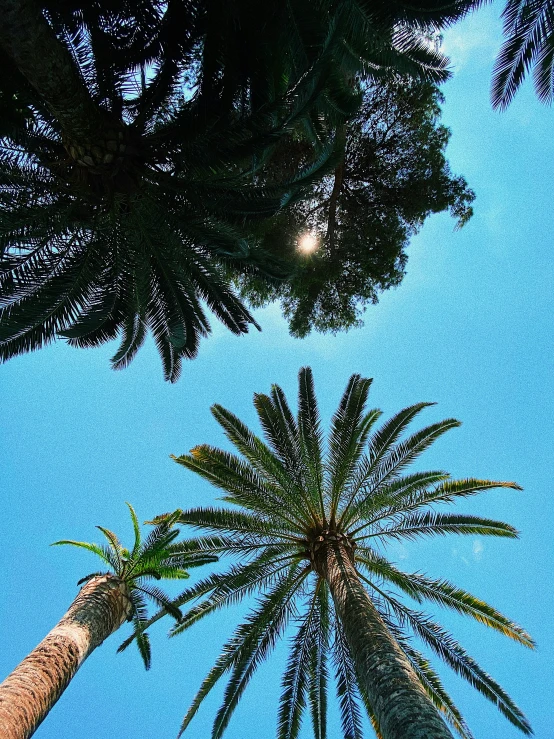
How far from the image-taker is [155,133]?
7.02 meters

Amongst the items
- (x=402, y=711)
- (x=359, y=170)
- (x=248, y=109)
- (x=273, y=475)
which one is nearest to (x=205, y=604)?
(x=273, y=475)

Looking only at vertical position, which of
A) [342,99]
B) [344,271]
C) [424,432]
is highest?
[344,271]

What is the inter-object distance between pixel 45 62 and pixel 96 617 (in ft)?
23.0

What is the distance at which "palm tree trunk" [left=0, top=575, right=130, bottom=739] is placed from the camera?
498 centimetres

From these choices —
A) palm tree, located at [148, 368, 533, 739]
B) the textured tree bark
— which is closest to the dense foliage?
palm tree, located at [148, 368, 533, 739]

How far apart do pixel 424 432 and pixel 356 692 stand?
4.52 m

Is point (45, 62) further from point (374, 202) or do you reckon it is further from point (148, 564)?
point (374, 202)

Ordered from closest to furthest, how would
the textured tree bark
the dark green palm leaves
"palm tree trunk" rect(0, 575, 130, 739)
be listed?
1. the textured tree bark
2. "palm tree trunk" rect(0, 575, 130, 739)
3. the dark green palm leaves

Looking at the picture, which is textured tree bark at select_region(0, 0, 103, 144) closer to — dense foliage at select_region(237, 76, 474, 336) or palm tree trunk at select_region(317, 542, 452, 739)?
dense foliage at select_region(237, 76, 474, 336)

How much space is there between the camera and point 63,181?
7.05 meters

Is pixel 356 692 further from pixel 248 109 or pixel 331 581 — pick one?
pixel 248 109

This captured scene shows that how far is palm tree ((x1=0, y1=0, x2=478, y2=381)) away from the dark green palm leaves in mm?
3792

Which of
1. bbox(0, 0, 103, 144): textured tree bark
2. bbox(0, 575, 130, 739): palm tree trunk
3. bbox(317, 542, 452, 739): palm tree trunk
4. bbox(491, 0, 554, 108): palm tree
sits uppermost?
bbox(491, 0, 554, 108): palm tree

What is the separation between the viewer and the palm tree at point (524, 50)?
21.6ft
